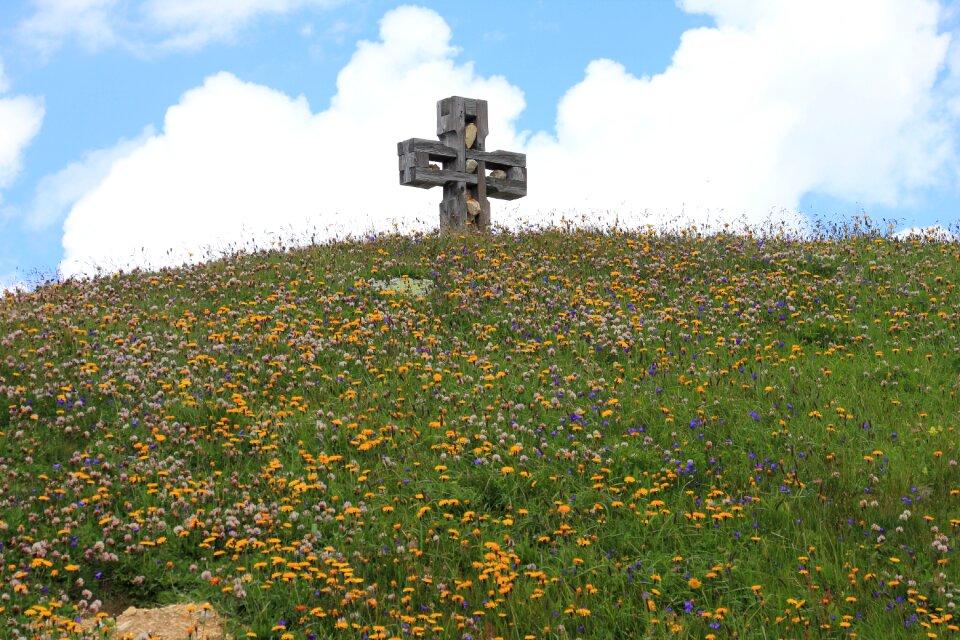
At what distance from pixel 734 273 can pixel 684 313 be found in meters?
3.01

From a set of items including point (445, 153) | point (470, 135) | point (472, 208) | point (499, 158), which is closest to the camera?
point (445, 153)

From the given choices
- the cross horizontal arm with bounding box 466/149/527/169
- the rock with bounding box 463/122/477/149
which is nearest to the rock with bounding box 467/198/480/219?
the cross horizontal arm with bounding box 466/149/527/169

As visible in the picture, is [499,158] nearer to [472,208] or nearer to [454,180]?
[454,180]

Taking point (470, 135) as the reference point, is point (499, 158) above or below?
below

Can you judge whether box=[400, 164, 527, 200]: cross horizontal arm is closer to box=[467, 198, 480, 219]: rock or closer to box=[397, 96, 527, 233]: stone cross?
box=[397, 96, 527, 233]: stone cross

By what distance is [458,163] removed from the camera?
2092 centimetres

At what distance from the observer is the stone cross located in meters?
20.6

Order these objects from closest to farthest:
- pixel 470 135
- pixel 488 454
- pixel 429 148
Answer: pixel 488 454 → pixel 429 148 → pixel 470 135

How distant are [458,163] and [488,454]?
39.8 feet

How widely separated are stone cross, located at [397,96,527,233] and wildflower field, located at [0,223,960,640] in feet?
15.2

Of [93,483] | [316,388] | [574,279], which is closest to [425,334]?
[316,388]

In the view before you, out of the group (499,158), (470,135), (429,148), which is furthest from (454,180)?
(499,158)

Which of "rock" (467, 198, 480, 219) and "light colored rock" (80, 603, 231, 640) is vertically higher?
"rock" (467, 198, 480, 219)

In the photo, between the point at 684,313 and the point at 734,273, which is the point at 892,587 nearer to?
the point at 684,313
